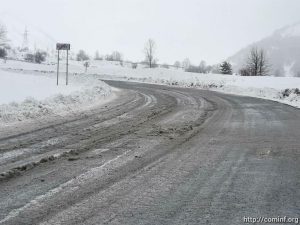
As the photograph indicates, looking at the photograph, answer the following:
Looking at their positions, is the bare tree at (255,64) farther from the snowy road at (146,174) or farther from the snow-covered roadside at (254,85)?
the snowy road at (146,174)

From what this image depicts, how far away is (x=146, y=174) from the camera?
679 centimetres

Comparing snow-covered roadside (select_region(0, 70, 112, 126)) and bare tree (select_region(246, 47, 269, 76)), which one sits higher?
bare tree (select_region(246, 47, 269, 76))

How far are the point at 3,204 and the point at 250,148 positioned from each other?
221 inches

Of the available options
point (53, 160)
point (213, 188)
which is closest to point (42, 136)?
point (53, 160)

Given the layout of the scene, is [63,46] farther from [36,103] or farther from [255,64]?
[255,64]

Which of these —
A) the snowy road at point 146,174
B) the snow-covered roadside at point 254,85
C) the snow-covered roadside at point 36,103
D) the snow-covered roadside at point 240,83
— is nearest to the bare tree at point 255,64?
the snow-covered roadside at point 240,83

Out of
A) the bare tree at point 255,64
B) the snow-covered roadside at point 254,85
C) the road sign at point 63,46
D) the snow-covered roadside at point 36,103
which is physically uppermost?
the bare tree at point 255,64

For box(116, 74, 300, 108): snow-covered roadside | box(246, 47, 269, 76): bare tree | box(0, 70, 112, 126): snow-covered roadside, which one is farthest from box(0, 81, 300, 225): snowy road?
box(246, 47, 269, 76): bare tree

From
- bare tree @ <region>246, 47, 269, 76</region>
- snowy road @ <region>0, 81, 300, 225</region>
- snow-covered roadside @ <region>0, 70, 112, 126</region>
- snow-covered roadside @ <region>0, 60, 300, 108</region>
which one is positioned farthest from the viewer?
bare tree @ <region>246, 47, 269, 76</region>

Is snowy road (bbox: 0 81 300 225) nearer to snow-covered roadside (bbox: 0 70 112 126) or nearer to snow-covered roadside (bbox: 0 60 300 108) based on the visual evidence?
snow-covered roadside (bbox: 0 70 112 126)

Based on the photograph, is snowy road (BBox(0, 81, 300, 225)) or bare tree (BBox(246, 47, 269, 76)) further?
bare tree (BBox(246, 47, 269, 76))

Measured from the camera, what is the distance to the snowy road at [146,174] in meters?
5.05

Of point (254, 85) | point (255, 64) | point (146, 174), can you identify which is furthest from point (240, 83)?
point (146, 174)

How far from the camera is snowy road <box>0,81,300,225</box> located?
5.05 metres
